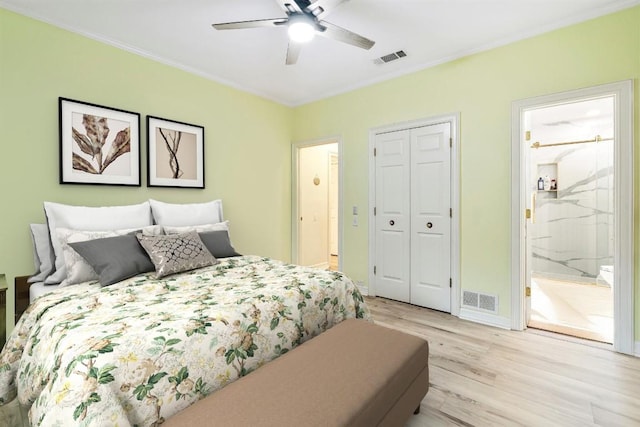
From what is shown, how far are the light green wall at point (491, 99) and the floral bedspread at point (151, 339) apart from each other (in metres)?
1.71

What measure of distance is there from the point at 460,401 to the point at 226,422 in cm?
149

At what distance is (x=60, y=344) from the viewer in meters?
1.25

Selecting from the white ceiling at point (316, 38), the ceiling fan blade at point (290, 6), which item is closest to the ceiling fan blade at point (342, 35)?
Result: the ceiling fan blade at point (290, 6)

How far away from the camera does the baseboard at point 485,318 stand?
115 inches

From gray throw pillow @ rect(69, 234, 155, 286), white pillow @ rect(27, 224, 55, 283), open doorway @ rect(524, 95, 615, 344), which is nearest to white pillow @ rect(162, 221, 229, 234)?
gray throw pillow @ rect(69, 234, 155, 286)

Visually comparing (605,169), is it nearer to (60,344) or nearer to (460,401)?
(460,401)

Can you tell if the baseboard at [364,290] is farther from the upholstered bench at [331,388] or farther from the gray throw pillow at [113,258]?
the gray throw pillow at [113,258]

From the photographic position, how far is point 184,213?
120 inches

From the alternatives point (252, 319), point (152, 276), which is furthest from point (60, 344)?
point (152, 276)

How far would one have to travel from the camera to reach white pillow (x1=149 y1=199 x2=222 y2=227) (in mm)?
2898

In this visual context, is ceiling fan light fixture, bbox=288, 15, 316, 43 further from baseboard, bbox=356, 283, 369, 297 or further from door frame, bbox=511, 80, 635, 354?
baseboard, bbox=356, 283, 369, 297

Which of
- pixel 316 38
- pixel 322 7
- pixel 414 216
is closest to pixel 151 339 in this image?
pixel 322 7

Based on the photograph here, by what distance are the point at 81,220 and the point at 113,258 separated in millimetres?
587

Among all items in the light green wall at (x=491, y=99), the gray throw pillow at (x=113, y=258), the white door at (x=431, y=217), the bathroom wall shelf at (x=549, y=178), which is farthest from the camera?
the bathroom wall shelf at (x=549, y=178)
